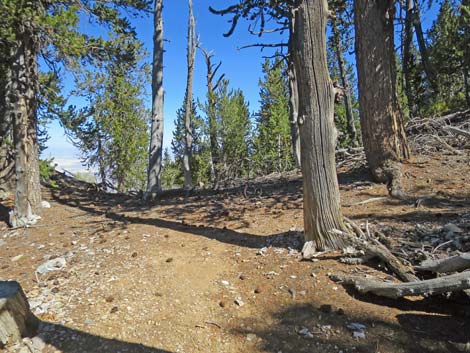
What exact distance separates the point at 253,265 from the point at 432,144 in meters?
5.08

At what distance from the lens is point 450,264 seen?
254 cm

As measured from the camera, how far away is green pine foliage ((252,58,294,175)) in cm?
2230

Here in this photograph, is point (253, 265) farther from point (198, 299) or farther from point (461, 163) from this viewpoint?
point (461, 163)

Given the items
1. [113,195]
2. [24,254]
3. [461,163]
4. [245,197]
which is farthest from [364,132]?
[113,195]

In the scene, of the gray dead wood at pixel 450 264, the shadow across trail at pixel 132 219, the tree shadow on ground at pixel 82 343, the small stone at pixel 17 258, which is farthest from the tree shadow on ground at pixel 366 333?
the small stone at pixel 17 258

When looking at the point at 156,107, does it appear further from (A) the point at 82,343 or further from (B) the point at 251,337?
(B) the point at 251,337

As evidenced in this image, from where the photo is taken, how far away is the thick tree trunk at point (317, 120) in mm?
3330

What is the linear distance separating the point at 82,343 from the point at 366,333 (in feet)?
7.37

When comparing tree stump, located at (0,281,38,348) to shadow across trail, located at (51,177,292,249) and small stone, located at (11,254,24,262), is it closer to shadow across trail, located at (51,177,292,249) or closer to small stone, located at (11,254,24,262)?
small stone, located at (11,254,24,262)

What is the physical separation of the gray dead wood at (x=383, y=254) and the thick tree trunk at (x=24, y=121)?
5440 millimetres

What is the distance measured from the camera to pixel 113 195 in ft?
28.2

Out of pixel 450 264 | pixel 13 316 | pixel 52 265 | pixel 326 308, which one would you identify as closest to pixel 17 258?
pixel 52 265

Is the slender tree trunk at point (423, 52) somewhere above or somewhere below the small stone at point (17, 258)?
above

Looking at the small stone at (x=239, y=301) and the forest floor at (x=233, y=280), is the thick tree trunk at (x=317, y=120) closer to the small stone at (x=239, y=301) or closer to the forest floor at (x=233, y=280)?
the forest floor at (x=233, y=280)
